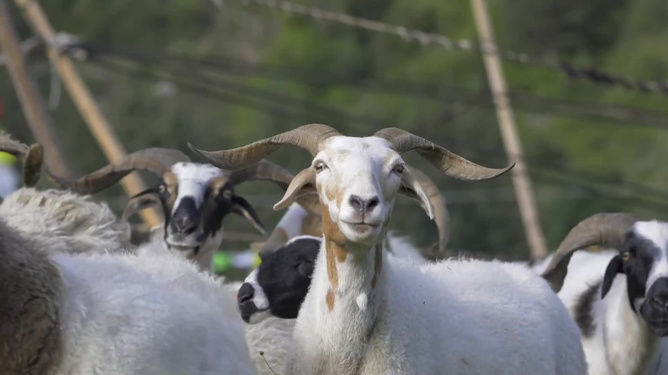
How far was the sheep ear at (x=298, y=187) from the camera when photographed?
19.9 ft

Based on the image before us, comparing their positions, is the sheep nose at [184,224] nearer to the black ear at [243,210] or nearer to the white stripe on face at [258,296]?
the black ear at [243,210]

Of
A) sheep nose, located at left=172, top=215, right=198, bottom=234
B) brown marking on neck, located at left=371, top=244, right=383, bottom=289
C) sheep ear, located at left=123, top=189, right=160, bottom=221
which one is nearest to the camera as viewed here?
brown marking on neck, located at left=371, top=244, right=383, bottom=289

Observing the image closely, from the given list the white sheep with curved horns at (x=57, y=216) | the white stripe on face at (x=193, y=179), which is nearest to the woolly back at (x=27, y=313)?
the white sheep with curved horns at (x=57, y=216)

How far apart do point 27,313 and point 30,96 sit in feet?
22.4

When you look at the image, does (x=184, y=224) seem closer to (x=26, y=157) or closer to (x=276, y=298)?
(x=26, y=157)

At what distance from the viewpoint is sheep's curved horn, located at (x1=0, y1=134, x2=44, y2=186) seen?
7316mm

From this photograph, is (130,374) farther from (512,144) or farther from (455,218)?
(455,218)

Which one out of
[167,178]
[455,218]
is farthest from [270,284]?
[455,218]

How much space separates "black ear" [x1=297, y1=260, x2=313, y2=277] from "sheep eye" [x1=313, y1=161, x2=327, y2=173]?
1051 millimetres

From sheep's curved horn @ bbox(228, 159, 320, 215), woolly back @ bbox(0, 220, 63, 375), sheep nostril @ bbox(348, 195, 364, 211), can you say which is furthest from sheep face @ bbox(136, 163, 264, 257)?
sheep nostril @ bbox(348, 195, 364, 211)

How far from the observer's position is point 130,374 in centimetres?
566

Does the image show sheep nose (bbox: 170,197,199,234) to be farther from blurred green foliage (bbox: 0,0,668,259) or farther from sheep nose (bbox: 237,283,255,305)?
blurred green foliage (bbox: 0,0,668,259)

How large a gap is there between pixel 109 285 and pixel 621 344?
408 centimetres

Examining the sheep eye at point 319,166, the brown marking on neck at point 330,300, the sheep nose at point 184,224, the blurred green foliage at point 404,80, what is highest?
the sheep eye at point 319,166
